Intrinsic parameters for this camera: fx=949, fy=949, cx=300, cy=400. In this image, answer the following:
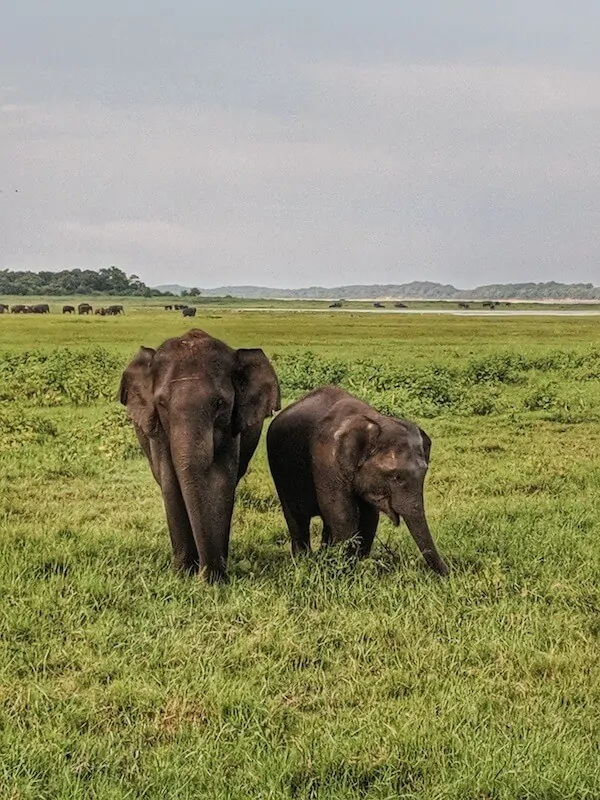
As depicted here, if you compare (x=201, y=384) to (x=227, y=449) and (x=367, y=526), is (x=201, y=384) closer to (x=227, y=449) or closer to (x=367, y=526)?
(x=227, y=449)

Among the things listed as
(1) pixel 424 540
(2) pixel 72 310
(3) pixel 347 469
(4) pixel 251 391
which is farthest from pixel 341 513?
(2) pixel 72 310

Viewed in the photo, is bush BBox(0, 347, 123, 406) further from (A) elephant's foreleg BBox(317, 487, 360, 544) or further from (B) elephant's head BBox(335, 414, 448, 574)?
(B) elephant's head BBox(335, 414, 448, 574)

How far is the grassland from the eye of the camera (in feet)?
14.6

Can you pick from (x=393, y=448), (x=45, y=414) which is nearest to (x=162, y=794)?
(x=393, y=448)

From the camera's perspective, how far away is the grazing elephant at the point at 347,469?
7.21 meters

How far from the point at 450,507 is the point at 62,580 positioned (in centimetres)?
465

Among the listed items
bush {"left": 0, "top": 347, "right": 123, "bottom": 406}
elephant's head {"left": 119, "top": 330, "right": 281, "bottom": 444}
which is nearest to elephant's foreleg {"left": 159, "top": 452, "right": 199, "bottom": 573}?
elephant's head {"left": 119, "top": 330, "right": 281, "bottom": 444}

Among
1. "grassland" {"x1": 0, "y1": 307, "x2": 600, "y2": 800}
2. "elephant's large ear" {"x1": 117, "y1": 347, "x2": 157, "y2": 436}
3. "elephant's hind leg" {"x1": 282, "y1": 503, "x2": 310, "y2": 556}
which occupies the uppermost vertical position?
"elephant's large ear" {"x1": 117, "y1": 347, "x2": 157, "y2": 436}

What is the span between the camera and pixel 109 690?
5.27 m

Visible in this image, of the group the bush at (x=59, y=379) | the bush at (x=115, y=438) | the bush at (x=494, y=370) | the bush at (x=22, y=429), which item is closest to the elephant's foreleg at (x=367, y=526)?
the bush at (x=115, y=438)

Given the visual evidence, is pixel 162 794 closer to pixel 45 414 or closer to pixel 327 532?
pixel 327 532

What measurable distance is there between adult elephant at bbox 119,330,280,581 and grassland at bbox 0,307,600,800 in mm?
361

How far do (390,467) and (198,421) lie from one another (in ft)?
4.90

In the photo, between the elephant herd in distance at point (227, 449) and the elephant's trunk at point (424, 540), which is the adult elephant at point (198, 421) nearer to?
the elephant herd in distance at point (227, 449)
